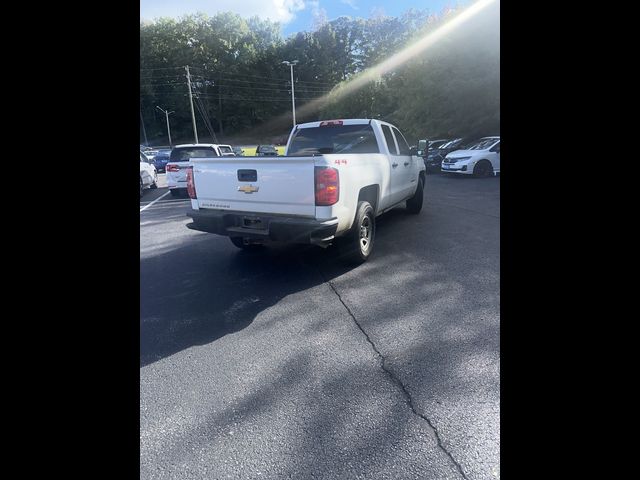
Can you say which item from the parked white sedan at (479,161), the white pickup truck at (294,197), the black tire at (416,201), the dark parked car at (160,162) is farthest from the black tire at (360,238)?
the dark parked car at (160,162)

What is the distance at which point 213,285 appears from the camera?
4.33 metres

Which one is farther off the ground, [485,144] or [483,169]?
[485,144]

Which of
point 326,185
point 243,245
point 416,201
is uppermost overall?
point 326,185

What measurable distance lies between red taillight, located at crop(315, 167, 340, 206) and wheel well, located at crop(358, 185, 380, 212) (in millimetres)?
866

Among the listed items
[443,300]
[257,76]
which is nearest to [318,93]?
[257,76]

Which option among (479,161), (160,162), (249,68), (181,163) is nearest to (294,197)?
(181,163)

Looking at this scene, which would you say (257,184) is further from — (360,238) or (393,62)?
(393,62)

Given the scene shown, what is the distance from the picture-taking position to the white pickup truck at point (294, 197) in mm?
3848

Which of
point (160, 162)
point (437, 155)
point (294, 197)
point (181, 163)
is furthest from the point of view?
point (160, 162)

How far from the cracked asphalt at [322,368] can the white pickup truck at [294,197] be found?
0.64 metres

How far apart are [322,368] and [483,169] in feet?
47.8

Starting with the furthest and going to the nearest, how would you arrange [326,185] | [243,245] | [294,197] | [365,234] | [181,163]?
[181,163], [243,245], [365,234], [294,197], [326,185]
